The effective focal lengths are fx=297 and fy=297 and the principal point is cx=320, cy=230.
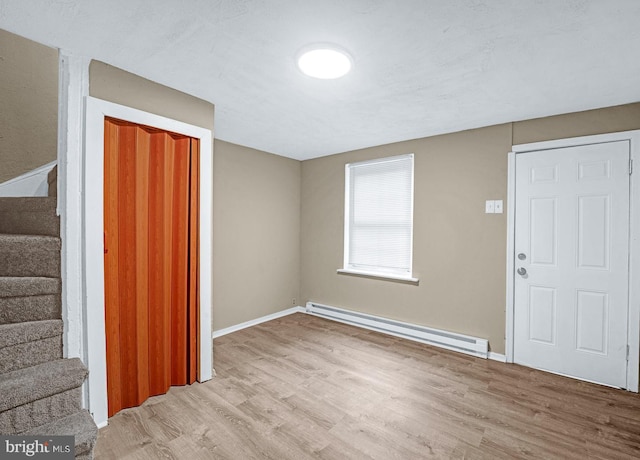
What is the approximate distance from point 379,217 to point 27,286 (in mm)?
3442

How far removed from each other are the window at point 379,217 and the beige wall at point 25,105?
326 cm

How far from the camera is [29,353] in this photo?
163 centimetres

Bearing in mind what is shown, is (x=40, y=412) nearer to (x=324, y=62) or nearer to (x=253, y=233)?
(x=324, y=62)

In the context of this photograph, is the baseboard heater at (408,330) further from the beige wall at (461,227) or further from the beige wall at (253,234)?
the beige wall at (253,234)

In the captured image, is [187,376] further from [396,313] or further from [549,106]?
[549,106]

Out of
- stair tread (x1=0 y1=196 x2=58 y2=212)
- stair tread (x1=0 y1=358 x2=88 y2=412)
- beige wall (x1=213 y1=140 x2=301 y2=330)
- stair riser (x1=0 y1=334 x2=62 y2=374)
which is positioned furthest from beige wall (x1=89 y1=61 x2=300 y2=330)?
stair tread (x1=0 y1=358 x2=88 y2=412)

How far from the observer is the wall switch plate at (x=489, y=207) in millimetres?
3110

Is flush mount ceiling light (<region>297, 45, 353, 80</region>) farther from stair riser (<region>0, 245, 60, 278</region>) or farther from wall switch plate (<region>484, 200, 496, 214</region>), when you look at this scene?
wall switch plate (<region>484, 200, 496, 214</region>)

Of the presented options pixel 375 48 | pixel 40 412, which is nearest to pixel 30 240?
pixel 40 412

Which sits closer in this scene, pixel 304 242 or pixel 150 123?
pixel 150 123

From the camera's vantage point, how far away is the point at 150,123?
2.17 metres

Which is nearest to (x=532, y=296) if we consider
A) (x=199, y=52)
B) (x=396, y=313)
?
(x=396, y=313)

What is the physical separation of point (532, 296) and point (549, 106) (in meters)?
1.76

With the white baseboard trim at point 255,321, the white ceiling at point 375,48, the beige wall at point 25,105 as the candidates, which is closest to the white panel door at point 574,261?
the white ceiling at point 375,48
